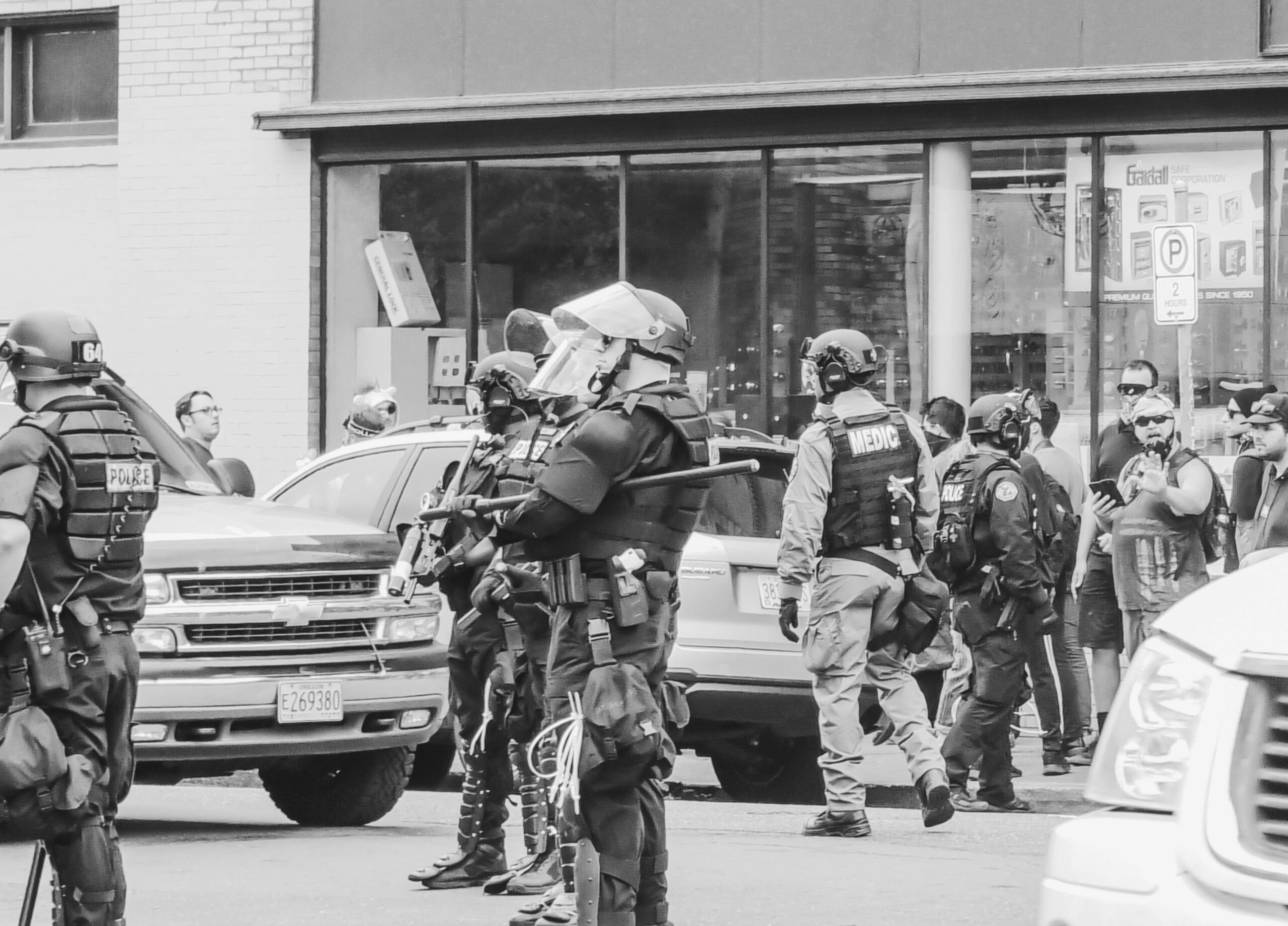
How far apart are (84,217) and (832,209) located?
6167 millimetres

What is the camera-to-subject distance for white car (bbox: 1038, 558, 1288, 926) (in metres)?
3.47

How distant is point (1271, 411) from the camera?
382 inches

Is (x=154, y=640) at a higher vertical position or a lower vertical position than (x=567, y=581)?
lower

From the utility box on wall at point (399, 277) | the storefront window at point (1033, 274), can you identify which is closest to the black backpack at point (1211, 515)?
the storefront window at point (1033, 274)

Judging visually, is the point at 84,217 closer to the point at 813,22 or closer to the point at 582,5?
the point at 582,5

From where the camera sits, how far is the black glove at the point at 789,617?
8.50 m

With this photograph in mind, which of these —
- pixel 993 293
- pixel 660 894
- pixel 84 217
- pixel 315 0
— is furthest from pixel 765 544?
pixel 84 217

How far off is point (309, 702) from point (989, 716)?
3.19 m

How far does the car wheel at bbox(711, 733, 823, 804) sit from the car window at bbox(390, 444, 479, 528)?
75.7 inches

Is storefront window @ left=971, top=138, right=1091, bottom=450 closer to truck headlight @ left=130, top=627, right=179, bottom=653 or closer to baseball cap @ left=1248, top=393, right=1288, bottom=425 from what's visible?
baseball cap @ left=1248, top=393, right=1288, bottom=425

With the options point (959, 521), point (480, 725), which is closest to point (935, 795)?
point (959, 521)

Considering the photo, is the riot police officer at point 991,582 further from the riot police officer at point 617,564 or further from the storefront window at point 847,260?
the storefront window at point 847,260

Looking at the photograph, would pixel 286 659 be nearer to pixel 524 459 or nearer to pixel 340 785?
pixel 340 785

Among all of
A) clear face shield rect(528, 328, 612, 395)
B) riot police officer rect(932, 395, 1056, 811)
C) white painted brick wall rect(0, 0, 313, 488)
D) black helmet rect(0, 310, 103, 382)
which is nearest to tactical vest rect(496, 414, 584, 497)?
clear face shield rect(528, 328, 612, 395)
